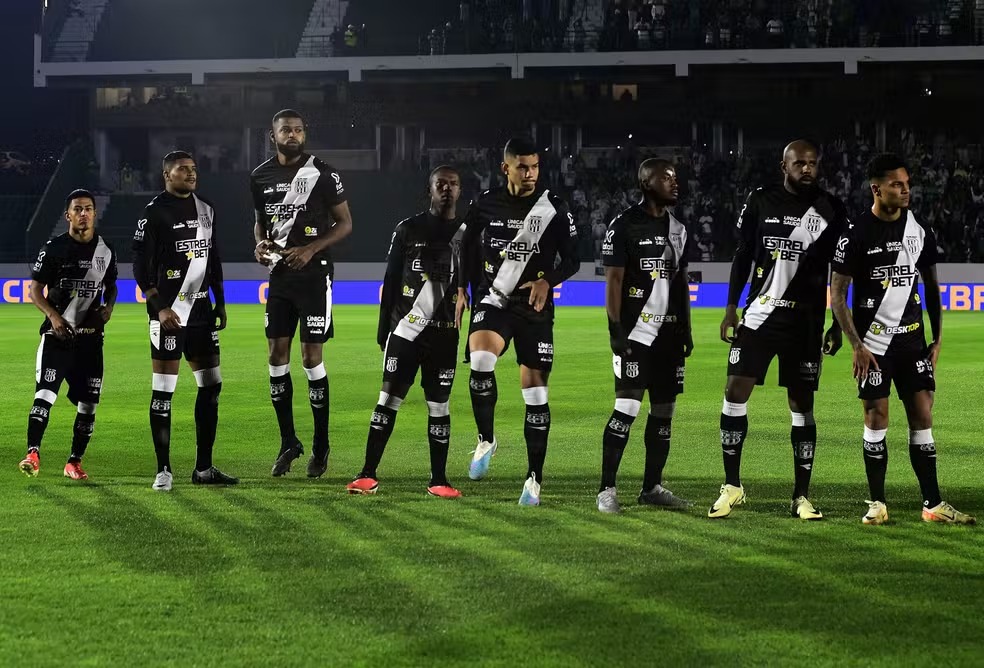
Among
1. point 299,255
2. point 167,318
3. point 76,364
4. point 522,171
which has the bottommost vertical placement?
point 76,364

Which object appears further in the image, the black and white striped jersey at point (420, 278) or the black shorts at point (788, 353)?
the black and white striped jersey at point (420, 278)

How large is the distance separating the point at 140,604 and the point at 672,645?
227cm

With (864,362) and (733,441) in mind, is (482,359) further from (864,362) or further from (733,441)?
(864,362)

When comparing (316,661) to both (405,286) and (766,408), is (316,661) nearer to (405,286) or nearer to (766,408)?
(405,286)

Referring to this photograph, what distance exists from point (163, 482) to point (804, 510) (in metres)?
4.09

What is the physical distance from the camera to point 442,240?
29.4 ft

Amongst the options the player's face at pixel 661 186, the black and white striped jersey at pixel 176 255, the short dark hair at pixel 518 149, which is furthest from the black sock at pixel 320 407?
the player's face at pixel 661 186

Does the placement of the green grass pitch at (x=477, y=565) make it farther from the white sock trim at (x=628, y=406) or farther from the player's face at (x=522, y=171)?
the player's face at (x=522, y=171)

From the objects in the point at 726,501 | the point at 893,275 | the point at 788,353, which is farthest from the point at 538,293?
the point at 893,275

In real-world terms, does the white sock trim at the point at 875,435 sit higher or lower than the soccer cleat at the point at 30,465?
higher

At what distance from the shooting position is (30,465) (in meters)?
9.43

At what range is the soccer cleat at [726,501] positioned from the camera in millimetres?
7828

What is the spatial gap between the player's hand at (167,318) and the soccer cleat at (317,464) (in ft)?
4.80

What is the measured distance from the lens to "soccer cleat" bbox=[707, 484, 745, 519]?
783 centimetres
